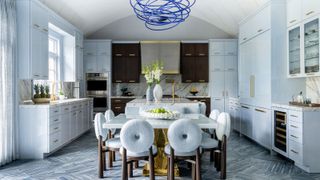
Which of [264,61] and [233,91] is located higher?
[264,61]

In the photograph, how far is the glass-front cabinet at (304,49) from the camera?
14.1 ft

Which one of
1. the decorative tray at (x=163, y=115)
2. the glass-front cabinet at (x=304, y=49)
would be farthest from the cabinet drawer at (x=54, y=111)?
the glass-front cabinet at (x=304, y=49)

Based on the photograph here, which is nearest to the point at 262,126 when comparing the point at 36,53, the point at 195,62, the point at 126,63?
the point at 195,62

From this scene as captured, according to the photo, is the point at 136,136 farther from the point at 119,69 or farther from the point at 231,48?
the point at 231,48

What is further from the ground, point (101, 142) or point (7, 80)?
point (7, 80)

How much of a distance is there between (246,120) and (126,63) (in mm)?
4161

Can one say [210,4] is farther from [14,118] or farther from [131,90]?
[14,118]

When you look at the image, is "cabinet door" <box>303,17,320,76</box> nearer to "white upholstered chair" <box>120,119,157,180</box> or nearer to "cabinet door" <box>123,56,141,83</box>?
"white upholstered chair" <box>120,119,157,180</box>

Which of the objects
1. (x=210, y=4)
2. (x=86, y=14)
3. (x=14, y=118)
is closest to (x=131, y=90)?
(x=86, y=14)

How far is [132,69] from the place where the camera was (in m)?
8.80

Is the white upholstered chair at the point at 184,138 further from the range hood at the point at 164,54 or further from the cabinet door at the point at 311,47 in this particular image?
the range hood at the point at 164,54

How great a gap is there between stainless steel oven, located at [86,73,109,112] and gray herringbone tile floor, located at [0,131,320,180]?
3208mm

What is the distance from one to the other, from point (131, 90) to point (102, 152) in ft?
17.8

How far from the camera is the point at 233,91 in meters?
8.68
